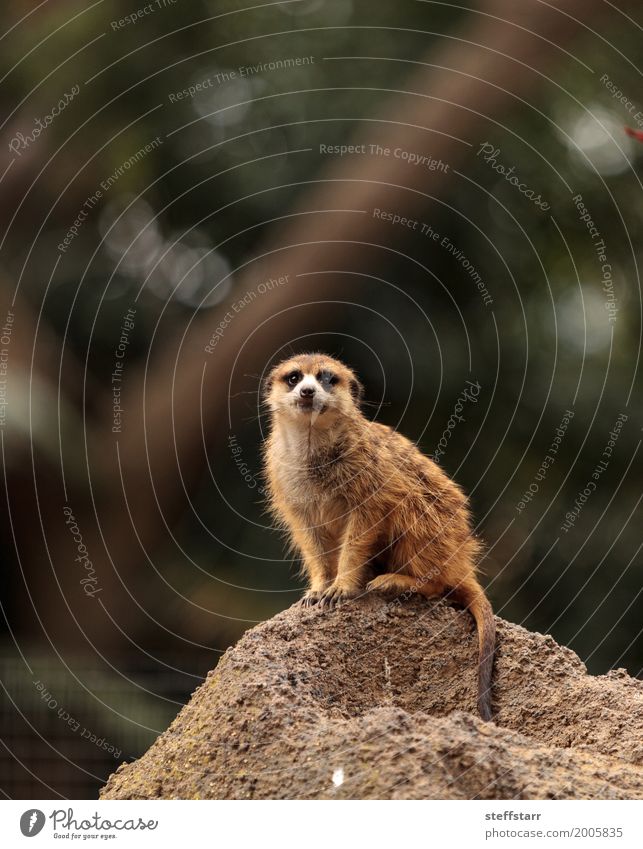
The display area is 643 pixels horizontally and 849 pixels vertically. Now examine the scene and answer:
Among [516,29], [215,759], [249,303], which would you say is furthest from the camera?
[249,303]

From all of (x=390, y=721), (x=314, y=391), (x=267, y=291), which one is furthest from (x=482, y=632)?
(x=267, y=291)

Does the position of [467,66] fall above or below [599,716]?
above

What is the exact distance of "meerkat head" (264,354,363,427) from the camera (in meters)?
4.69

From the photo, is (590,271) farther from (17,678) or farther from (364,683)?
(364,683)

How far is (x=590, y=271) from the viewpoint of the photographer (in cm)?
1024

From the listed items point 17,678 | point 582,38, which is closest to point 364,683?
point 17,678

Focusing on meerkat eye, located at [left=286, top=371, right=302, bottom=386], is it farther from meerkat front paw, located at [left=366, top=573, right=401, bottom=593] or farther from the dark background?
the dark background

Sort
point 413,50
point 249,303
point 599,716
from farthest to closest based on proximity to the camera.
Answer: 1. point 413,50
2. point 249,303
3. point 599,716

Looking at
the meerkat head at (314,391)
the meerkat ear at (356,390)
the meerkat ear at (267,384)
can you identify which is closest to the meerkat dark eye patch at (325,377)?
the meerkat head at (314,391)

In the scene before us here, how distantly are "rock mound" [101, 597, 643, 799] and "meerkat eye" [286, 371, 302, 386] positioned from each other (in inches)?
38.8

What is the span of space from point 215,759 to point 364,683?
726mm

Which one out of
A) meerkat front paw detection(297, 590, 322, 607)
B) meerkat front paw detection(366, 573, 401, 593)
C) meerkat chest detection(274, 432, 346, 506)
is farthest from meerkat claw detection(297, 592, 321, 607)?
meerkat chest detection(274, 432, 346, 506)

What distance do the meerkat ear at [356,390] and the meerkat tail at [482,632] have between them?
2.89ft

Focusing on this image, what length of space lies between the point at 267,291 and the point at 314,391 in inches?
210
